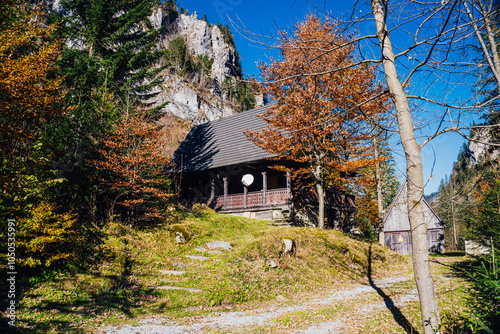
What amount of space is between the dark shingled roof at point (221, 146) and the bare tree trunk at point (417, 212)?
12.5 meters

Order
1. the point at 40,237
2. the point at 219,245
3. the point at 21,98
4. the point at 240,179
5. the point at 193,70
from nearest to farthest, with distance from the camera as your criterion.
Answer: the point at 40,237
the point at 21,98
the point at 219,245
the point at 240,179
the point at 193,70

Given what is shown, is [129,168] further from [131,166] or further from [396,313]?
[396,313]

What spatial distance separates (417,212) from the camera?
3949mm

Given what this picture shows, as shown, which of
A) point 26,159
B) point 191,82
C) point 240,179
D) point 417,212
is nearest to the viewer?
point 417,212

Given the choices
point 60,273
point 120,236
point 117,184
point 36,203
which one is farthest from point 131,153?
point 60,273

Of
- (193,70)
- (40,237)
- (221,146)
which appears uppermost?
(193,70)

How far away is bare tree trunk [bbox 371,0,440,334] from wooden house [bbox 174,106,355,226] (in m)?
11.9

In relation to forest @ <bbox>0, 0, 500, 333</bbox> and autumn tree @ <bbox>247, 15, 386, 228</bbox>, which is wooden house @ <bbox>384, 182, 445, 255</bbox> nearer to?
forest @ <bbox>0, 0, 500, 333</bbox>

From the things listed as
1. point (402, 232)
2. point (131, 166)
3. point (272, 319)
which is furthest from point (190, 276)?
point (402, 232)

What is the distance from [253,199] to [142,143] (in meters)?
8.45

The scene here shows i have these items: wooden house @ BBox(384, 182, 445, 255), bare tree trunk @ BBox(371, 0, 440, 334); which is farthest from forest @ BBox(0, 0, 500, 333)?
wooden house @ BBox(384, 182, 445, 255)

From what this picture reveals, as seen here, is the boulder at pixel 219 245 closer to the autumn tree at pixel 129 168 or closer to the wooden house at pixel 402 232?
the autumn tree at pixel 129 168

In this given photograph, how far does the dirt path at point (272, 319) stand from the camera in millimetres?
5371

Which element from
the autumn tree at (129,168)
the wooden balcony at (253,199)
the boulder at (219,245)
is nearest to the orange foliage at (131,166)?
the autumn tree at (129,168)
